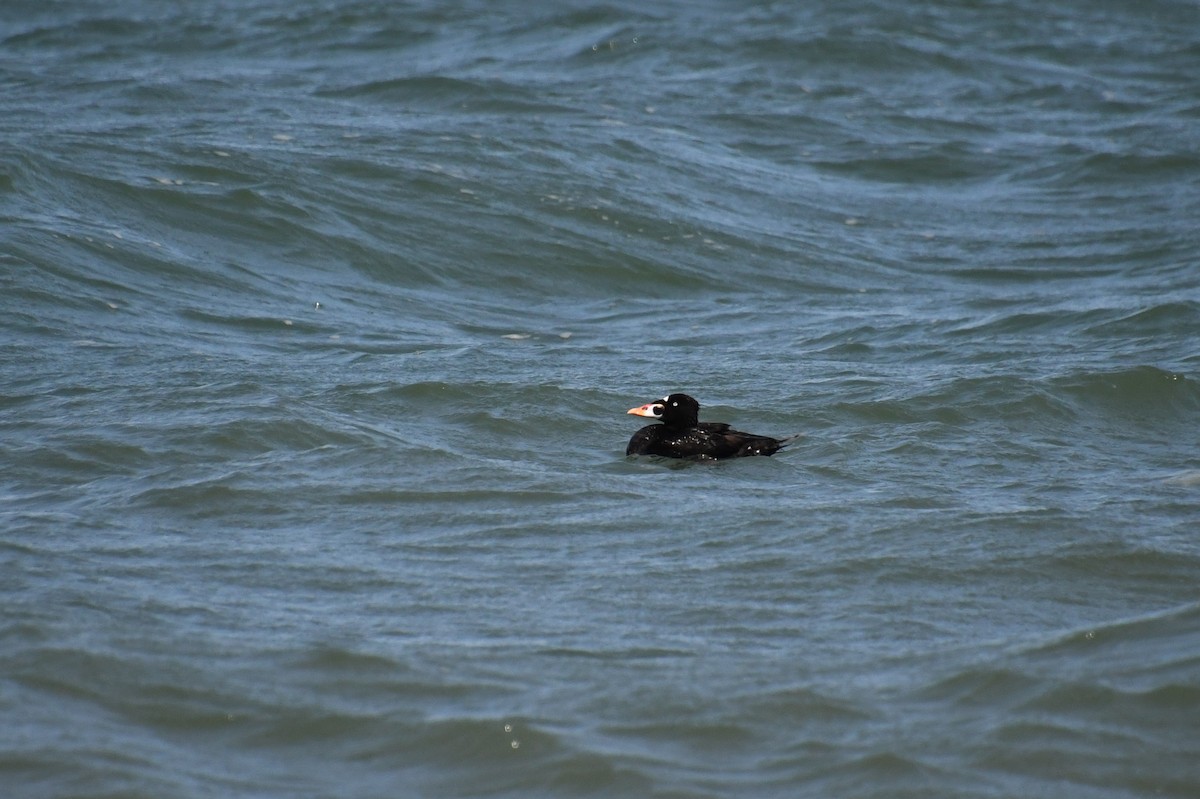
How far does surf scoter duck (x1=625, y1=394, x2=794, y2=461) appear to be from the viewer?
8.16 meters

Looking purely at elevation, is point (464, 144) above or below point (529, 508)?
above

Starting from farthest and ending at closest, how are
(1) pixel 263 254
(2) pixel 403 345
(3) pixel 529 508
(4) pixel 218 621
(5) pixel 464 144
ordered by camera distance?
(5) pixel 464 144, (1) pixel 263 254, (2) pixel 403 345, (3) pixel 529 508, (4) pixel 218 621

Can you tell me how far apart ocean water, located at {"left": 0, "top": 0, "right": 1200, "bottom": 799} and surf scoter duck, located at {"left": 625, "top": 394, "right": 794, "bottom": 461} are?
12 cm

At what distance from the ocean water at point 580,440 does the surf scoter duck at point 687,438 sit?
0.12m

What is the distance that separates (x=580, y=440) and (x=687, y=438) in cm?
58

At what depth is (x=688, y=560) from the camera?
626 cm

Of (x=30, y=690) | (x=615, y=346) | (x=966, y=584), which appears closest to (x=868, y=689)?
(x=966, y=584)

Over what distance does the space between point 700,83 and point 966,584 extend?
14732mm

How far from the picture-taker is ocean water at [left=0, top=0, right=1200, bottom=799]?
4.82m

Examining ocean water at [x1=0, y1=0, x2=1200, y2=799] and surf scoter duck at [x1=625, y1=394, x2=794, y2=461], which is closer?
ocean water at [x1=0, y1=0, x2=1200, y2=799]

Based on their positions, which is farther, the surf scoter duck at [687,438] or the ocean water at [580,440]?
the surf scoter duck at [687,438]

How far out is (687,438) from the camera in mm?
8258

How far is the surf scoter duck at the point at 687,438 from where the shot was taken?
8.16 meters

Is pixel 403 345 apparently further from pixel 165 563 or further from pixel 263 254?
pixel 165 563
